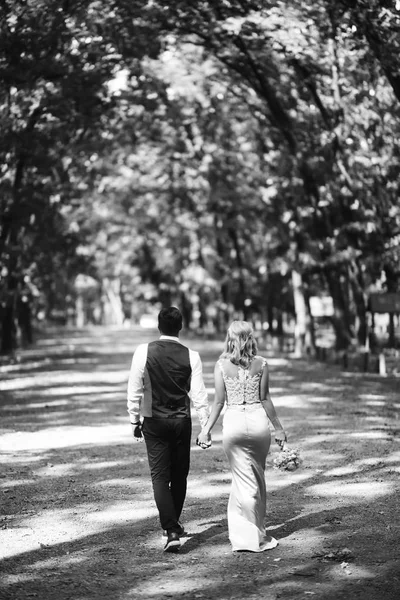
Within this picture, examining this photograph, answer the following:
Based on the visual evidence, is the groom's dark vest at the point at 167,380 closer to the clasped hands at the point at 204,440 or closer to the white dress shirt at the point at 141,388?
the white dress shirt at the point at 141,388

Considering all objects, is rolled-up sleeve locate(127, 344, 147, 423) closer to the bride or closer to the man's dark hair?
the man's dark hair

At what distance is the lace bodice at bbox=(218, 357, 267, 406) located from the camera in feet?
25.0

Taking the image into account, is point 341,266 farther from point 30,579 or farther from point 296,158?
point 30,579

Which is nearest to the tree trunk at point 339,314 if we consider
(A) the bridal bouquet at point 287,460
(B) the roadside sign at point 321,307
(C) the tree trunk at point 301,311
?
(C) the tree trunk at point 301,311

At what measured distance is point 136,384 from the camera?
773 cm

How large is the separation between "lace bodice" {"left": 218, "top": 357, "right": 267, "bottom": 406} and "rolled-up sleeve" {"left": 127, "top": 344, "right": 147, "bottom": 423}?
1.93ft

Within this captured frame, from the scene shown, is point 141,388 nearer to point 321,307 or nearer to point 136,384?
point 136,384

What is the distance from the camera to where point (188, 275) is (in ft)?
180

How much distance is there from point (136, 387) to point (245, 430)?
2.88 feet

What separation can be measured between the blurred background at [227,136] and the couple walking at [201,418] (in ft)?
33.9

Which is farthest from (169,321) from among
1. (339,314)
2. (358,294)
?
(339,314)

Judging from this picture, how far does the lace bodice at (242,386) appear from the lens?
25.0ft

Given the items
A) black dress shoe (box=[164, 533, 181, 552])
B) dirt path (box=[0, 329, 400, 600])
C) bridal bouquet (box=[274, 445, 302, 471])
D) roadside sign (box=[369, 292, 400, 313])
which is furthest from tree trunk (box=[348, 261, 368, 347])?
black dress shoe (box=[164, 533, 181, 552])

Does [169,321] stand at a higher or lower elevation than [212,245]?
lower
